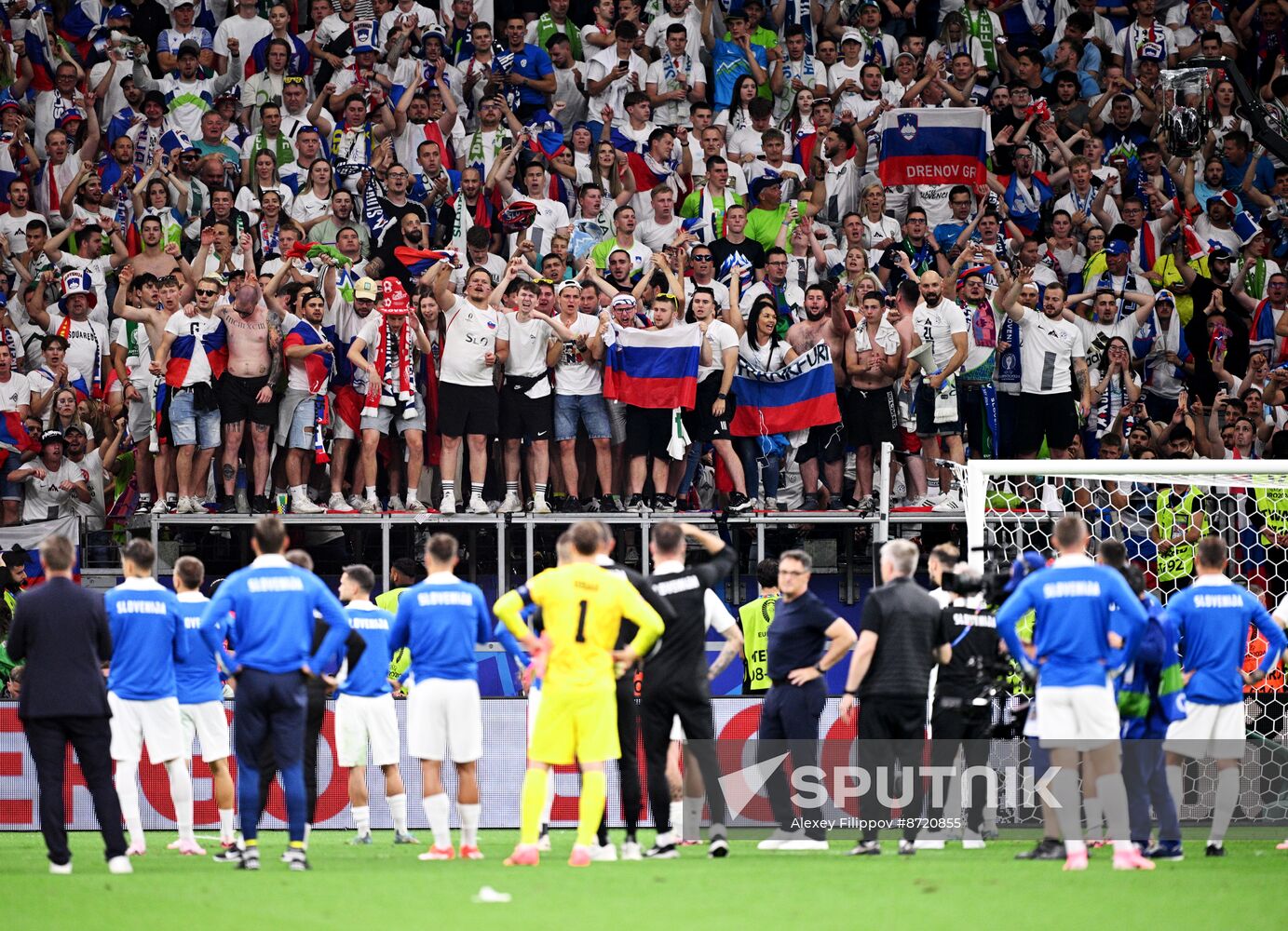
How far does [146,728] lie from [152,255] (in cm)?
801

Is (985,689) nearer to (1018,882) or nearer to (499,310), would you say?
(1018,882)

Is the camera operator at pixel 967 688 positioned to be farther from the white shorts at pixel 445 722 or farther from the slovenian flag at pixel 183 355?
the slovenian flag at pixel 183 355

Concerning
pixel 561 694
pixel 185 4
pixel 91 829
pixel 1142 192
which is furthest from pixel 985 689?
pixel 185 4

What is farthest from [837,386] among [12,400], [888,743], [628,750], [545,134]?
[12,400]

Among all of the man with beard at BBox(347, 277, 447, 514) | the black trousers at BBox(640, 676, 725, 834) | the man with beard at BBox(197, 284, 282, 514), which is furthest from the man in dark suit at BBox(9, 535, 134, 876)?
the man with beard at BBox(347, 277, 447, 514)

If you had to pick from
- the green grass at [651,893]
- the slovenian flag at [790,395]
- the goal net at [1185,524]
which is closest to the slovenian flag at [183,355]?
the slovenian flag at [790,395]

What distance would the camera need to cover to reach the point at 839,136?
19.9m

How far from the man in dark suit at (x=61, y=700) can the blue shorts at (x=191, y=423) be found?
623 centimetres

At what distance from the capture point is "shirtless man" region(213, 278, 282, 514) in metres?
16.3

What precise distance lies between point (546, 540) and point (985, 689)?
23.6 ft

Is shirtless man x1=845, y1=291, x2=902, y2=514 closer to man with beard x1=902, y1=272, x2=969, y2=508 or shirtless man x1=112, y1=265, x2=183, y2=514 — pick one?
man with beard x1=902, y1=272, x2=969, y2=508

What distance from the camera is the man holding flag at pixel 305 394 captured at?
1636 centimetres

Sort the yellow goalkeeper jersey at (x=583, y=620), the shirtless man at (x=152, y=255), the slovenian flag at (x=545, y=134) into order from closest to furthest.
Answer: the yellow goalkeeper jersey at (x=583, y=620) → the shirtless man at (x=152, y=255) → the slovenian flag at (x=545, y=134)

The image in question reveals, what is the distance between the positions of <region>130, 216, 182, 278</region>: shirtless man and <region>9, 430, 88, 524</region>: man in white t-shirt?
202 centimetres
